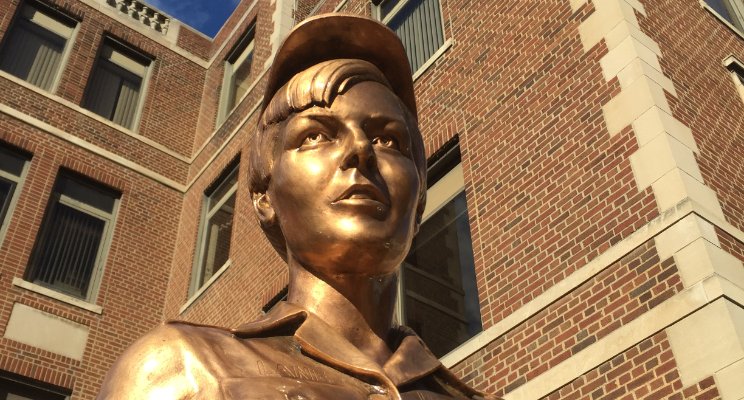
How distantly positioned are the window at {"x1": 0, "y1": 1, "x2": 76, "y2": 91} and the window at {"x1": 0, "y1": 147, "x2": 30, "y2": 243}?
221cm

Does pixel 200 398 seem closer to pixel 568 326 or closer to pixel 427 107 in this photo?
pixel 568 326

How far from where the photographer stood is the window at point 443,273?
290 inches

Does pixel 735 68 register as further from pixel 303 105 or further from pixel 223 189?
pixel 223 189

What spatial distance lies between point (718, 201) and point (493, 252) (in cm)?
207

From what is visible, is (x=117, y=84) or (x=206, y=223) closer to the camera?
(x=206, y=223)

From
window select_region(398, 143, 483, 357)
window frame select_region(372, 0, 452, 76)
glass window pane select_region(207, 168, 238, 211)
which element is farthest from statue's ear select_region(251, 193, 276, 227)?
glass window pane select_region(207, 168, 238, 211)

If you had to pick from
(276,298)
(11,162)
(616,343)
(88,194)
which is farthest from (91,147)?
(616,343)

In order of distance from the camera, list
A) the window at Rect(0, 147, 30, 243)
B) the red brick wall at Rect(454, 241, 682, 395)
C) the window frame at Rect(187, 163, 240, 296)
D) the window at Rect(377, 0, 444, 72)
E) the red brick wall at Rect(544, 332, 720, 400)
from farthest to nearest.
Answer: the window frame at Rect(187, 163, 240, 296)
the window at Rect(0, 147, 30, 243)
the window at Rect(377, 0, 444, 72)
the red brick wall at Rect(454, 241, 682, 395)
the red brick wall at Rect(544, 332, 720, 400)

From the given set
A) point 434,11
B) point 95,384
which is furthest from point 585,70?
point 95,384

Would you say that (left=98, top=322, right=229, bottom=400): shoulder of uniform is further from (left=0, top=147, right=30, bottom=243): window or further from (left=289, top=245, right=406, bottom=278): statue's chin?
(left=0, top=147, right=30, bottom=243): window

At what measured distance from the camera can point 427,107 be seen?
9250 mm

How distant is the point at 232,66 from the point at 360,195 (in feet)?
53.9

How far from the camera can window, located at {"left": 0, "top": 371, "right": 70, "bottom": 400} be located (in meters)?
10.8

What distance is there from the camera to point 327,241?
1966 mm
